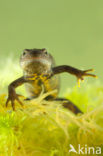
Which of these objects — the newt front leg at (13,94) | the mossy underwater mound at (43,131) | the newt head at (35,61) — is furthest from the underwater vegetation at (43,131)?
the newt head at (35,61)

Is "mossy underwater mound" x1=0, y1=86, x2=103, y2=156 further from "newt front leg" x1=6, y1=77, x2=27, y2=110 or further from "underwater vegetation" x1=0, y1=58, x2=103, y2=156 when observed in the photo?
"newt front leg" x1=6, y1=77, x2=27, y2=110

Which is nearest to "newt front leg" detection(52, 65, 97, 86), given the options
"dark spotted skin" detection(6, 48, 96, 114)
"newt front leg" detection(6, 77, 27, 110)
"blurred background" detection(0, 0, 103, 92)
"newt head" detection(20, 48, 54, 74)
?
"dark spotted skin" detection(6, 48, 96, 114)

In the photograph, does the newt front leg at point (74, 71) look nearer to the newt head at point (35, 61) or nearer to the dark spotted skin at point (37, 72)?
the dark spotted skin at point (37, 72)

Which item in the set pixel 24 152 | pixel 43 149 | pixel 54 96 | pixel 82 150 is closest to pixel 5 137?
pixel 24 152

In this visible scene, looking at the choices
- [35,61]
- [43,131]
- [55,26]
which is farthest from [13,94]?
[55,26]

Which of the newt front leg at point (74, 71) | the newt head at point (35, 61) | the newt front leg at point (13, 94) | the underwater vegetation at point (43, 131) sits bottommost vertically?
the underwater vegetation at point (43, 131)

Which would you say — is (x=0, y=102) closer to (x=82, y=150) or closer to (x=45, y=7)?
(x=82, y=150)
